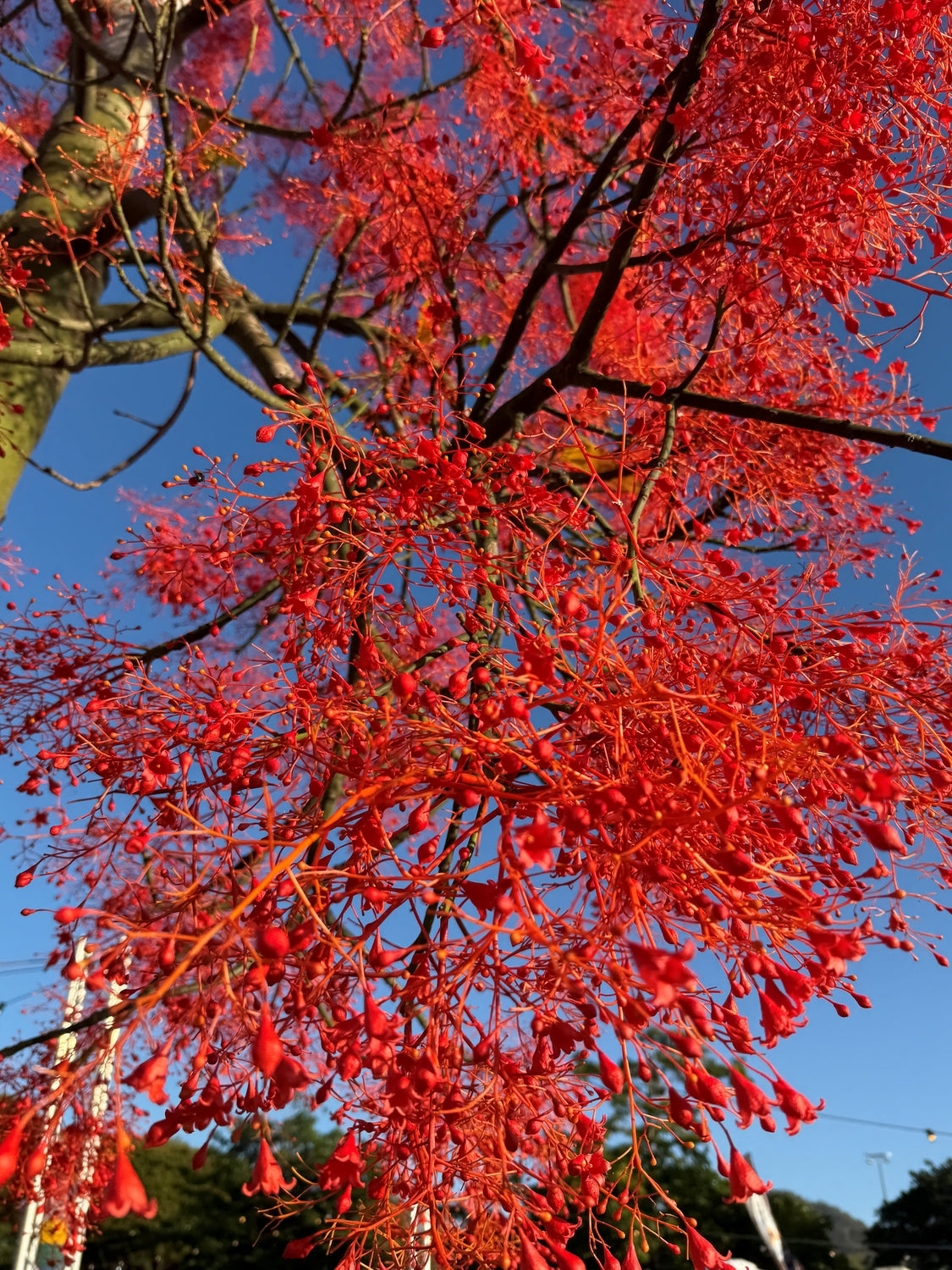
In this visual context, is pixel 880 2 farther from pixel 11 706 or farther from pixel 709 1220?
pixel 709 1220

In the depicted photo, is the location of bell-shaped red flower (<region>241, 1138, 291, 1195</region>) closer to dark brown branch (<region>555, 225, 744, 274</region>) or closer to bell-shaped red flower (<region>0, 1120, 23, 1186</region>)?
bell-shaped red flower (<region>0, 1120, 23, 1186</region>)

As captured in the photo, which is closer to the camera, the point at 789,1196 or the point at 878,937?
the point at 878,937

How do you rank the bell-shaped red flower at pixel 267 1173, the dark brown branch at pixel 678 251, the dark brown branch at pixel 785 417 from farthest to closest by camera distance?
the dark brown branch at pixel 678 251
the dark brown branch at pixel 785 417
the bell-shaped red flower at pixel 267 1173

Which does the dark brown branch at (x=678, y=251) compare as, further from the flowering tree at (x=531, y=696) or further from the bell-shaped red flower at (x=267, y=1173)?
the bell-shaped red flower at (x=267, y=1173)

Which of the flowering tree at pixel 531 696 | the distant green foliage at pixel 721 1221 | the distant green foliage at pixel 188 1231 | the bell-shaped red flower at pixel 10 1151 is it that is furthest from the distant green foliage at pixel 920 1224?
the bell-shaped red flower at pixel 10 1151

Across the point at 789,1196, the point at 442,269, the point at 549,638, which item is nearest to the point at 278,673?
the point at 549,638

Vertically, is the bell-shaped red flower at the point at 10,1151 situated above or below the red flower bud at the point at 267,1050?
below

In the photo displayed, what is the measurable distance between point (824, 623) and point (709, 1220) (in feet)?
56.6

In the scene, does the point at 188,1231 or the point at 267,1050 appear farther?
the point at 188,1231

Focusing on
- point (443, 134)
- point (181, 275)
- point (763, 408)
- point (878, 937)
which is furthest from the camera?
point (181, 275)

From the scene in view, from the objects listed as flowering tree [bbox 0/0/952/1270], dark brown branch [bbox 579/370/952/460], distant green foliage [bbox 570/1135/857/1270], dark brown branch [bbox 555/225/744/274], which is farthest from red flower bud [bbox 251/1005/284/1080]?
distant green foliage [bbox 570/1135/857/1270]

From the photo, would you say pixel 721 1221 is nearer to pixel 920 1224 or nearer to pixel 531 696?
pixel 920 1224

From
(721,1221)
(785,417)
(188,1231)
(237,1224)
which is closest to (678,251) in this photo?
(785,417)

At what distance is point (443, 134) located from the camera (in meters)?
3.49
